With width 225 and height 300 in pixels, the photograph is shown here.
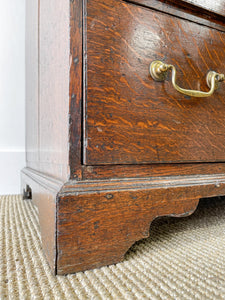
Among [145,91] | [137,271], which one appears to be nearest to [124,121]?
[145,91]

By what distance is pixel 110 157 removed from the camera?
16.3 inches

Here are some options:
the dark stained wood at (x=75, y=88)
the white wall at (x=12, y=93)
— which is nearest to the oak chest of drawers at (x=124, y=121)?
the dark stained wood at (x=75, y=88)

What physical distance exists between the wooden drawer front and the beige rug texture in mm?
171

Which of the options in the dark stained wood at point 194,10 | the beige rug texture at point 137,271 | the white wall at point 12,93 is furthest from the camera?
the white wall at point 12,93

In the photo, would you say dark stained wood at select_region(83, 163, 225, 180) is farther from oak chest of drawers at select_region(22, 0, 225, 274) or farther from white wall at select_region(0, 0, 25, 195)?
white wall at select_region(0, 0, 25, 195)

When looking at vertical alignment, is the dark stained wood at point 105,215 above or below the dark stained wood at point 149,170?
below

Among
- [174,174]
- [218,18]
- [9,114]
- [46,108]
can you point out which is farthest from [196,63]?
[9,114]

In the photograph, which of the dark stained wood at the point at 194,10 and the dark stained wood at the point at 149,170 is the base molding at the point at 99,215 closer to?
the dark stained wood at the point at 149,170

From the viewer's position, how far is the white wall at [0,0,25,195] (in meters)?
1.03

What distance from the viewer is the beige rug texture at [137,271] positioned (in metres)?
0.33

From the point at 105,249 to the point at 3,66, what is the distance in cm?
93

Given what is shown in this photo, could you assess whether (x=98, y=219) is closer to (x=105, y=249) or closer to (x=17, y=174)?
(x=105, y=249)

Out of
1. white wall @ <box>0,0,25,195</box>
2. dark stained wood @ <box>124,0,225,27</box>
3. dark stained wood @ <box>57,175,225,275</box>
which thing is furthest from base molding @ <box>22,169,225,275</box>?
white wall @ <box>0,0,25,195</box>

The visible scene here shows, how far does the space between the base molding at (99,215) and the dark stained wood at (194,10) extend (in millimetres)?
326
